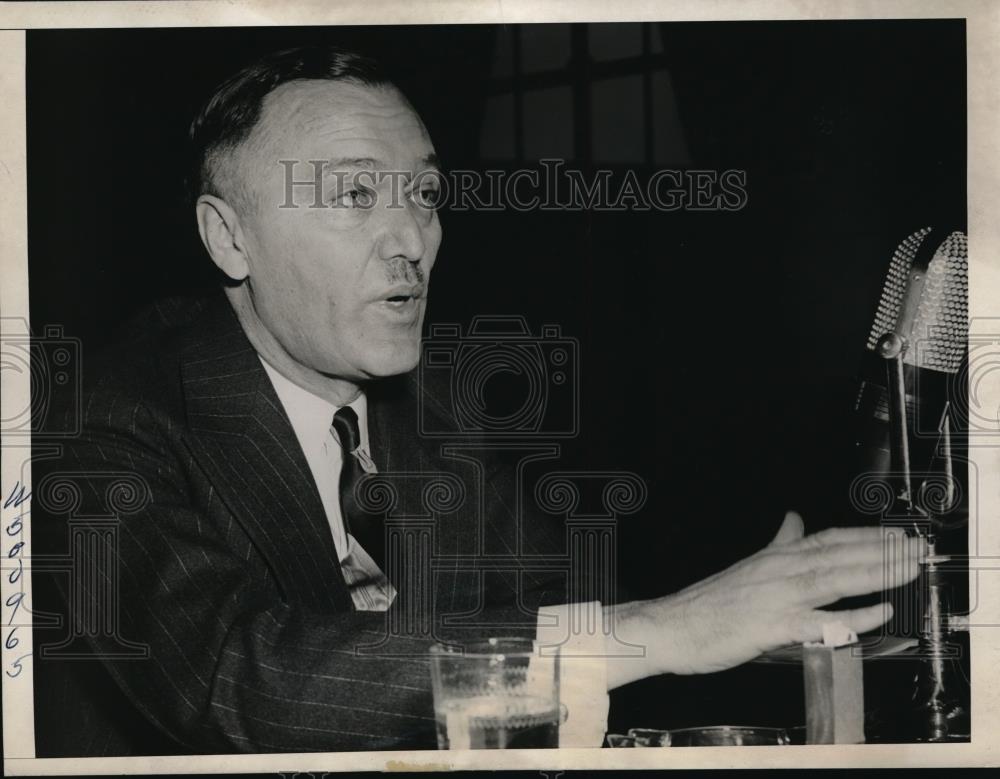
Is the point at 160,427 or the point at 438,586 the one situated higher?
the point at 160,427

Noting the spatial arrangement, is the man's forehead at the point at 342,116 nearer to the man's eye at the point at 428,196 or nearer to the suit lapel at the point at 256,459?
the man's eye at the point at 428,196

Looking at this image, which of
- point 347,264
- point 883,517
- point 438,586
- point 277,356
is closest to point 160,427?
point 277,356

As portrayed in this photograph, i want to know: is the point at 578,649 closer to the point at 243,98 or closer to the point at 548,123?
the point at 548,123

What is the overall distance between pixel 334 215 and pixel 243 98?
11.9 inches

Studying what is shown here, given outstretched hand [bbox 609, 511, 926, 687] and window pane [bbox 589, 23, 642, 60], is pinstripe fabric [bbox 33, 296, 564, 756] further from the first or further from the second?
window pane [bbox 589, 23, 642, 60]

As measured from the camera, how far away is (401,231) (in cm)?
236

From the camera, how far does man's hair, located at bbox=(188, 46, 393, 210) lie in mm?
2346

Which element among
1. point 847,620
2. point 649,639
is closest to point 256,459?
point 649,639

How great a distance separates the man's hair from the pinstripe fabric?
0.25m

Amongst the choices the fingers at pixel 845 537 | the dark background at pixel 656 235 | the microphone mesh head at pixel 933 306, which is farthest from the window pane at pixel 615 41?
the fingers at pixel 845 537

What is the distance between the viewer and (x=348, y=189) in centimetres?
234

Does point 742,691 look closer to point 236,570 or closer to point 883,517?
point 883,517

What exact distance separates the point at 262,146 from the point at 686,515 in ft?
3.71

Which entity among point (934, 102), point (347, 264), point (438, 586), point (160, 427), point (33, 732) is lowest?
point (33, 732)
